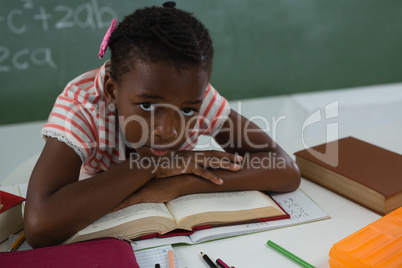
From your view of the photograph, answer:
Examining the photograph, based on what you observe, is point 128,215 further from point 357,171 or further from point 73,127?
point 357,171

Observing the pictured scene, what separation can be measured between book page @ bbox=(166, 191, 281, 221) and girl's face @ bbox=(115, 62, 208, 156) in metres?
0.12

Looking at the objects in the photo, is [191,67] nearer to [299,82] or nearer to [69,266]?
[69,266]

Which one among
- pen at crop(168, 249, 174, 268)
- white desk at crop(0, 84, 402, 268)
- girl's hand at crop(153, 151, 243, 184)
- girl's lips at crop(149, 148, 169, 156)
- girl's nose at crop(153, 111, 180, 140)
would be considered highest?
girl's nose at crop(153, 111, 180, 140)

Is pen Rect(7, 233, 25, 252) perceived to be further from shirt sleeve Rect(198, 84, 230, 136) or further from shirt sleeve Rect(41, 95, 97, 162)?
shirt sleeve Rect(198, 84, 230, 136)

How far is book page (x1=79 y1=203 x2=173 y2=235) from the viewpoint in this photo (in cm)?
80

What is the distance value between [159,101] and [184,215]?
0.70ft

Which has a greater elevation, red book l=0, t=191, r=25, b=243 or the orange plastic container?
red book l=0, t=191, r=25, b=243

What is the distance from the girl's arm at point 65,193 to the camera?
0.79 metres

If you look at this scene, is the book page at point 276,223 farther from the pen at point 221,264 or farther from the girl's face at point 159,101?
the girl's face at point 159,101

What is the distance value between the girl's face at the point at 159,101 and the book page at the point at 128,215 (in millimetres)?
125

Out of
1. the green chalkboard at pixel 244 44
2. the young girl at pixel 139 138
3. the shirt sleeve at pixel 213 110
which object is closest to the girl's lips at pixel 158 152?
the young girl at pixel 139 138

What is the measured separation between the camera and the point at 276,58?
2.25m

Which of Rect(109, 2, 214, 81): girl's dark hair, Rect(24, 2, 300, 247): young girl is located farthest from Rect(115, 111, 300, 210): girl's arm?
Rect(109, 2, 214, 81): girl's dark hair

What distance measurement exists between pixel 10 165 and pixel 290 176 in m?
1.21
